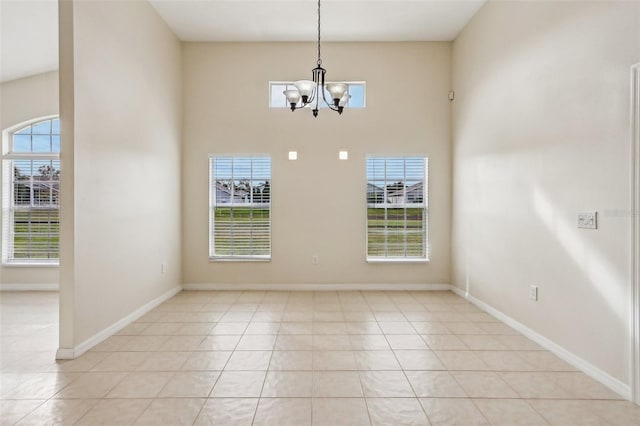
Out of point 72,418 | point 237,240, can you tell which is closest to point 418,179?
point 237,240

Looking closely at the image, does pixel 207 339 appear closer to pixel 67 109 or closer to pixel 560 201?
pixel 67 109

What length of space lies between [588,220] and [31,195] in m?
6.94

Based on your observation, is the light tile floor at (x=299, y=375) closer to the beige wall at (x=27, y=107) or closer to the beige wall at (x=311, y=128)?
the beige wall at (x=27, y=107)

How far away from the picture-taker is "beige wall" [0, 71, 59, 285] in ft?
17.5

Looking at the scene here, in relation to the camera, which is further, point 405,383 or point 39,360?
point 39,360

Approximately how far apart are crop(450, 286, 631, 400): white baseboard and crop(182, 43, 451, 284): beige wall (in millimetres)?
2081

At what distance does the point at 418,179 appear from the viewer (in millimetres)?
5363

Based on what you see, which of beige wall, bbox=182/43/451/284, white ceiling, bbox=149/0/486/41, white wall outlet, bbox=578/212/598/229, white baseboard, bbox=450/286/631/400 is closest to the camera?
white baseboard, bbox=450/286/631/400

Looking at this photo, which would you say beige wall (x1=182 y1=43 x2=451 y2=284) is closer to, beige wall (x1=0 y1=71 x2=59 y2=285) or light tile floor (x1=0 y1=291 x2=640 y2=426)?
light tile floor (x1=0 y1=291 x2=640 y2=426)

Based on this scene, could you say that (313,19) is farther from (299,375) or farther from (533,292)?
(299,375)

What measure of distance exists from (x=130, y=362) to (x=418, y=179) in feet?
13.9

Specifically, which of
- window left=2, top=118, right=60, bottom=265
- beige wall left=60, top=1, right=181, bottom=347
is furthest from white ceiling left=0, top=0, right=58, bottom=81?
beige wall left=60, top=1, right=181, bottom=347

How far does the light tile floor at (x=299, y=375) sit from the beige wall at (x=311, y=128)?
156 cm

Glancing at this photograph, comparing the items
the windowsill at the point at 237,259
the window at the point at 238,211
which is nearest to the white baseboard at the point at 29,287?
the windowsill at the point at 237,259
